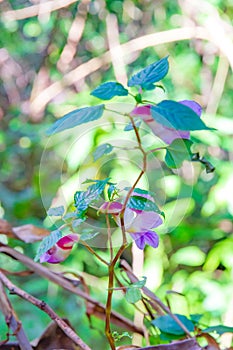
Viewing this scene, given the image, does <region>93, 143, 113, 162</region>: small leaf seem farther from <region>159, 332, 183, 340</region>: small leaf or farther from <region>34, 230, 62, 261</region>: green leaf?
<region>159, 332, 183, 340</region>: small leaf

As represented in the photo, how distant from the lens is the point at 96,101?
140 cm

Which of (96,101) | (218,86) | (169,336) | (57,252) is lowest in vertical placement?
(218,86)

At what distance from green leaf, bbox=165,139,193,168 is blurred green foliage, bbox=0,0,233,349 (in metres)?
1.01

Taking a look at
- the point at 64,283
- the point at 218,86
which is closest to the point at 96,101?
the point at 218,86

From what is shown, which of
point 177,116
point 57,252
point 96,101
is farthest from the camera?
point 96,101

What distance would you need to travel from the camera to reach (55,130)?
320 mm

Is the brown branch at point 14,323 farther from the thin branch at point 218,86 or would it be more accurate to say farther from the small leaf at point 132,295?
the thin branch at point 218,86

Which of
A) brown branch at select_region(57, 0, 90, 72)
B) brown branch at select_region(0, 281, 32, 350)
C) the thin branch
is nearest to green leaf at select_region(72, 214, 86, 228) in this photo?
brown branch at select_region(0, 281, 32, 350)

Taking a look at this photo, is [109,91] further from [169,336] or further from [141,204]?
[169,336]

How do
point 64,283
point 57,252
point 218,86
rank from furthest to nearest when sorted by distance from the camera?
1. point 218,86
2. point 64,283
3. point 57,252

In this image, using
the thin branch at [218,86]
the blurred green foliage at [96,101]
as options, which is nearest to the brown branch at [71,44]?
the blurred green foliage at [96,101]

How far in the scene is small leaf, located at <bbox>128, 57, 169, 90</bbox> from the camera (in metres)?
0.33

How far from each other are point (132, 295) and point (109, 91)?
4.3 inches

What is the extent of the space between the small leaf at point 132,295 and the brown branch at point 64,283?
177 millimetres
